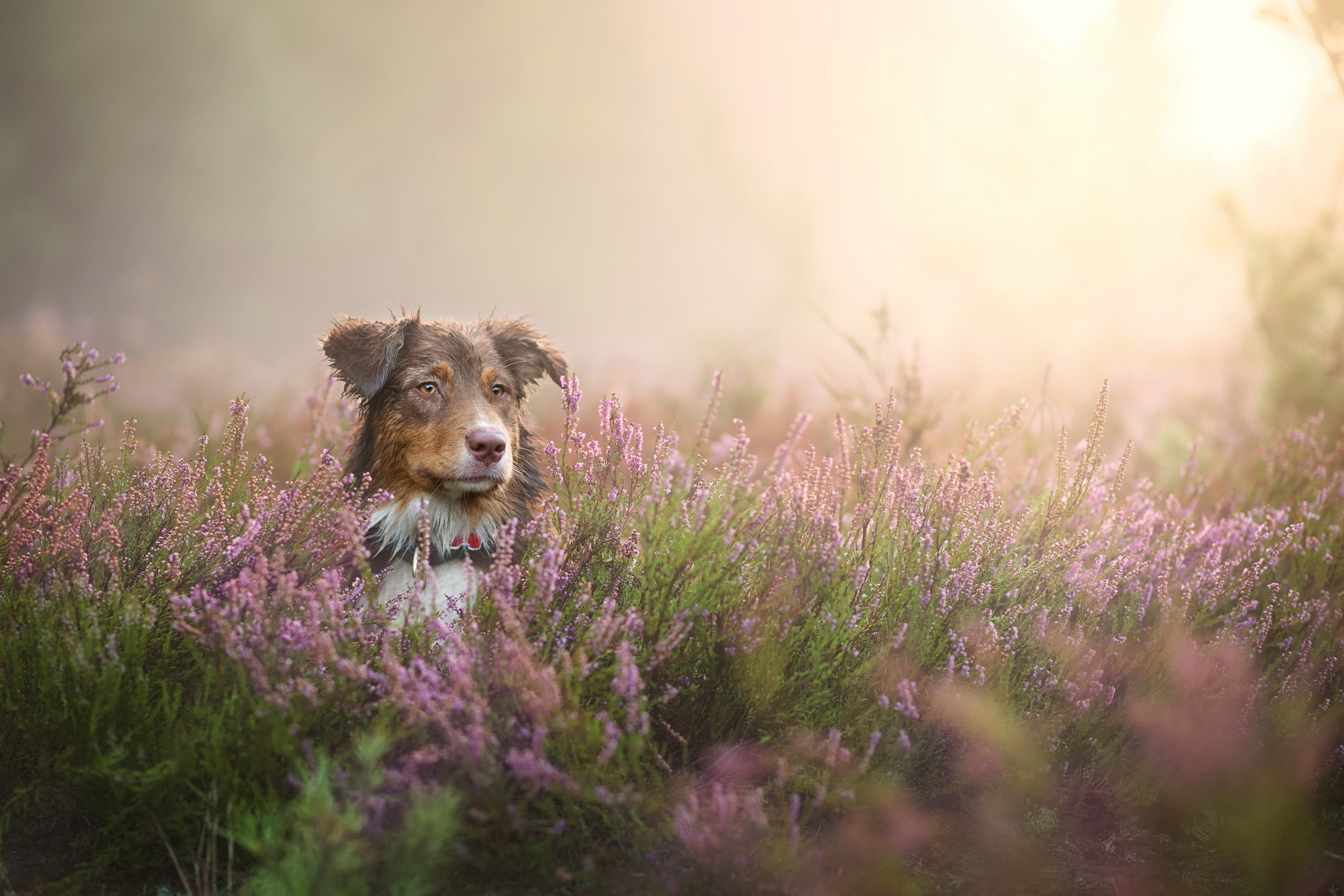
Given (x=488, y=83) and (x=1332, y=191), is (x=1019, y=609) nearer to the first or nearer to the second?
(x=1332, y=191)

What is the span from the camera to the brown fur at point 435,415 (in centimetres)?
346

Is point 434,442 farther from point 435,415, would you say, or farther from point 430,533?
point 430,533

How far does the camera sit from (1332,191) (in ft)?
25.3

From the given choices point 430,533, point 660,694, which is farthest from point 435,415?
point 660,694

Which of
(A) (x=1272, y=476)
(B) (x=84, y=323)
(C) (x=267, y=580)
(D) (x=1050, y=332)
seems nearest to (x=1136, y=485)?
(A) (x=1272, y=476)

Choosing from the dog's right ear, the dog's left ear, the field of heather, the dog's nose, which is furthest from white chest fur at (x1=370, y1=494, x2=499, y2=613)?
the dog's left ear

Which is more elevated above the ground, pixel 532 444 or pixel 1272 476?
pixel 1272 476

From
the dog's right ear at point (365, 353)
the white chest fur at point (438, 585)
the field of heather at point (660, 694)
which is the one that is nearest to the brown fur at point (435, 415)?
the dog's right ear at point (365, 353)

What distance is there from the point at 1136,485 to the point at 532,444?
3599 millimetres

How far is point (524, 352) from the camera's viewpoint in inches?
171

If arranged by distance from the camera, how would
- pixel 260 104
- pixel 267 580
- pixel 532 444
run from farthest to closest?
pixel 260 104 < pixel 532 444 < pixel 267 580

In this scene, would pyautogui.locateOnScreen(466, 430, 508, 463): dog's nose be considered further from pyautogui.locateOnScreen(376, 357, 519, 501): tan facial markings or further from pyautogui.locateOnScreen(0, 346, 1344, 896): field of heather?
pyautogui.locateOnScreen(0, 346, 1344, 896): field of heather

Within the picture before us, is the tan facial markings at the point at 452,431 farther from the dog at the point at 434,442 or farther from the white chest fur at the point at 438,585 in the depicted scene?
the white chest fur at the point at 438,585

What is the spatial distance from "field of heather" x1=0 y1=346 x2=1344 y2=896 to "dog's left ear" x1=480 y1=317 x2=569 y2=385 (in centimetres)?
120
